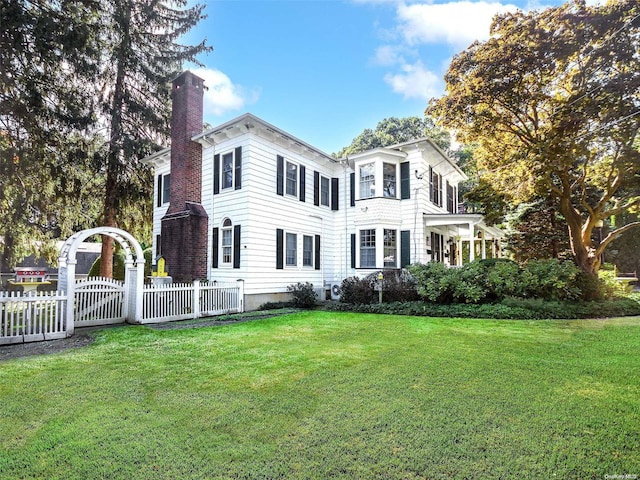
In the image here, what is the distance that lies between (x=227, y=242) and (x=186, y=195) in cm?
248

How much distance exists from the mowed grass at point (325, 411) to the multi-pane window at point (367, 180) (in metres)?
9.00

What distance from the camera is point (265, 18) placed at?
11.7m

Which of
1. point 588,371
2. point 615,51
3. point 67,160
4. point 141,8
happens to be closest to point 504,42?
point 615,51

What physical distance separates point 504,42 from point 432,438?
43.6 feet

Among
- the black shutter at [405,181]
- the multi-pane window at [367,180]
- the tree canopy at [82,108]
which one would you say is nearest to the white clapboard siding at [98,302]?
the tree canopy at [82,108]

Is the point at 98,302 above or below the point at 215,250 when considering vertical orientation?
below

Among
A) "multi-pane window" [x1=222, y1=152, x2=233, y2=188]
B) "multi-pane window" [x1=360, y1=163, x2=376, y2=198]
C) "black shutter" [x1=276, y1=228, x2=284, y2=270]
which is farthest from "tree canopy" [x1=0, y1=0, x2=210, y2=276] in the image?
"multi-pane window" [x1=360, y1=163, x2=376, y2=198]

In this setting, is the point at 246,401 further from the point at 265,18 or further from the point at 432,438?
the point at 265,18

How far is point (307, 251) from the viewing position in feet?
46.7

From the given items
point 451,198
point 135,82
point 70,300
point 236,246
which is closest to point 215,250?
point 236,246

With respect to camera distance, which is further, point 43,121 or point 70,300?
point 43,121

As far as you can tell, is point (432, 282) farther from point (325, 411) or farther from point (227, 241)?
point (325, 411)

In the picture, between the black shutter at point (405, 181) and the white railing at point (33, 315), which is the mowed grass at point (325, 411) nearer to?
the white railing at point (33, 315)

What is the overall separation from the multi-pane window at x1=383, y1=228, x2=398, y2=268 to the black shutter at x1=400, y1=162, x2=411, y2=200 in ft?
5.21
